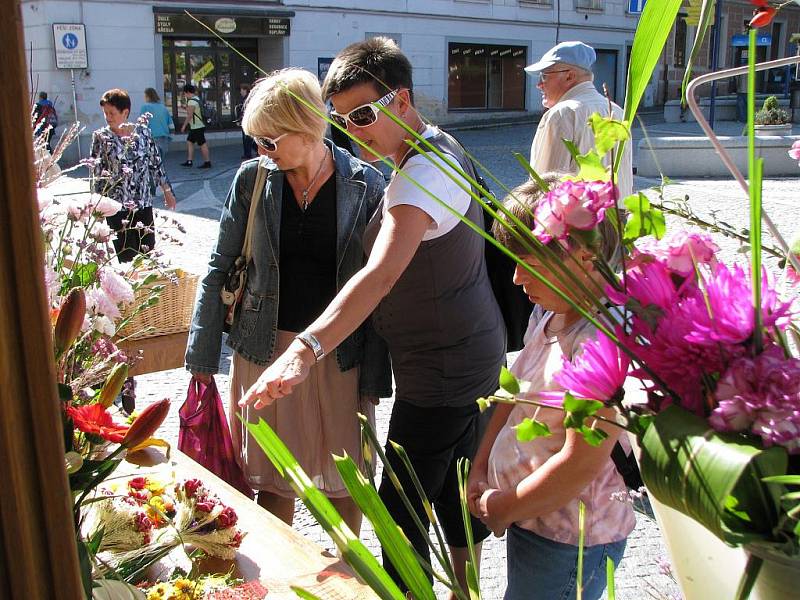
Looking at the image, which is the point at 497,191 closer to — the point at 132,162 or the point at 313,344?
the point at 132,162

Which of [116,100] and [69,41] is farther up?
[69,41]

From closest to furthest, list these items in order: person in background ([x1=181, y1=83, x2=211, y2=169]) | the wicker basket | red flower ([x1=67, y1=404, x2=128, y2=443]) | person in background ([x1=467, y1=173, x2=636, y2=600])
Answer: red flower ([x1=67, y1=404, x2=128, y2=443]) → person in background ([x1=467, y1=173, x2=636, y2=600]) → the wicker basket → person in background ([x1=181, y1=83, x2=211, y2=169])

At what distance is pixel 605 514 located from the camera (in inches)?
61.3

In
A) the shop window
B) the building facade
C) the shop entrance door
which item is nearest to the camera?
the building facade

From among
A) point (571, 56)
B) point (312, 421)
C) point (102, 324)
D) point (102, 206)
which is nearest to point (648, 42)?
point (102, 324)

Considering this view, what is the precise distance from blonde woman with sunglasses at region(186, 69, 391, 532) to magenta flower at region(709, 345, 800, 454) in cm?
180

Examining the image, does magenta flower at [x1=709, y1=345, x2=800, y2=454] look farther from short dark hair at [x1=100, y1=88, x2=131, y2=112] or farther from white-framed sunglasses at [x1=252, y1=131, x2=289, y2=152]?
short dark hair at [x1=100, y1=88, x2=131, y2=112]

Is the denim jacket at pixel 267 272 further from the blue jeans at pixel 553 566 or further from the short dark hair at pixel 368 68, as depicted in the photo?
the blue jeans at pixel 553 566

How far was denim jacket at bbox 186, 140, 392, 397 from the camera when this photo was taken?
2.31m

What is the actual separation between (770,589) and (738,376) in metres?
0.13

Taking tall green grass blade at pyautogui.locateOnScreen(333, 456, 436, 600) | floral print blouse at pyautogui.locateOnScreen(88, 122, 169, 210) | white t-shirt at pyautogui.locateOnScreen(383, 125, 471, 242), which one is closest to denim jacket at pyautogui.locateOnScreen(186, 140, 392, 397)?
white t-shirt at pyautogui.locateOnScreen(383, 125, 471, 242)

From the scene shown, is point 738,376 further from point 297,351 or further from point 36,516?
point 297,351

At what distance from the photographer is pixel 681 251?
0.63 m

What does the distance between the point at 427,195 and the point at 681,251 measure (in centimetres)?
122
